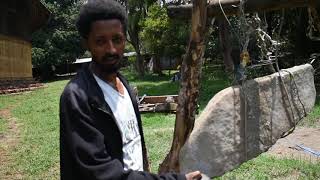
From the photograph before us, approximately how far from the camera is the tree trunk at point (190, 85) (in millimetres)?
3818

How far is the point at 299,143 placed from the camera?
7973 millimetres

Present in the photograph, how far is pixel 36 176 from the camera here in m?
6.59

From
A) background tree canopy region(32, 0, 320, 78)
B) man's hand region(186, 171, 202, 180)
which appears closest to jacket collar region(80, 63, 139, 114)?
man's hand region(186, 171, 202, 180)

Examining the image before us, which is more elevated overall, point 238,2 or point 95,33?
point 238,2

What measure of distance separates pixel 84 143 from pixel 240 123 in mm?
2186

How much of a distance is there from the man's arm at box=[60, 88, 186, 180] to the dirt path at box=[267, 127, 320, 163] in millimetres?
5390

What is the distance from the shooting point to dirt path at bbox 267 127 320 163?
7.00m

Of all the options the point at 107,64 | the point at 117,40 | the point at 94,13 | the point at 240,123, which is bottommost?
the point at 240,123

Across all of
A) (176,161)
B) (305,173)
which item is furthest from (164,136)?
(176,161)

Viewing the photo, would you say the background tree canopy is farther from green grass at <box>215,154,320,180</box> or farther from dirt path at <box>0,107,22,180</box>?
dirt path at <box>0,107,22,180</box>

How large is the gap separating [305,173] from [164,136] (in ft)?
11.5

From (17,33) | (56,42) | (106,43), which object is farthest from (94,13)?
(56,42)

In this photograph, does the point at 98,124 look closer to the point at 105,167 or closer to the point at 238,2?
the point at 105,167

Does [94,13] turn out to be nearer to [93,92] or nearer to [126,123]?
[93,92]
